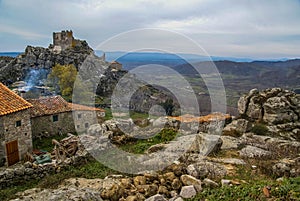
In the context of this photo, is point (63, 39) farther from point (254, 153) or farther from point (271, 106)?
point (254, 153)

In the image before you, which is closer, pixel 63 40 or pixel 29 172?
pixel 29 172

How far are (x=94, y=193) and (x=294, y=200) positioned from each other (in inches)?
270

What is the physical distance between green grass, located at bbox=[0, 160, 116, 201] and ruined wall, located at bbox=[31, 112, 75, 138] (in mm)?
12716

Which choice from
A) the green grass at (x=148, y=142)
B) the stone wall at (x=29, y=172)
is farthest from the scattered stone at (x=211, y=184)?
the stone wall at (x=29, y=172)

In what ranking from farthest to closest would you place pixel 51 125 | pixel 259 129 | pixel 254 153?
1. pixel 51 125
2. pixel 259 129
3. pixel 254 153

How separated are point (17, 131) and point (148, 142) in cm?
A: 970

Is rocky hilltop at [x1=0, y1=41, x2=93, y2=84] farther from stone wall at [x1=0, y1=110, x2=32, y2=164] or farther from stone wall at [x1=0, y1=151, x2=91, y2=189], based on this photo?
stone wall at [x1=0, y1=151, x2=91, y2=189]

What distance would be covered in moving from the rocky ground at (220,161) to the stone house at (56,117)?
5802 mm

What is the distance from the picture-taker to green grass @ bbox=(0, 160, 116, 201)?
12328mm

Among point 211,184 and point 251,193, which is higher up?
point 251,193

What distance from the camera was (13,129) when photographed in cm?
1903

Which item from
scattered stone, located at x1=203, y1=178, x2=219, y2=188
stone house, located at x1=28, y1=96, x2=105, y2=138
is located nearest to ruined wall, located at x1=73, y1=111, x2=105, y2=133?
stone house, located at x1=28, y1=96, x2=105, y2=138

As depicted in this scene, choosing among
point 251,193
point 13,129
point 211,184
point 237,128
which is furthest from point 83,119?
point 251,193

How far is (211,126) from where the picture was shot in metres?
25.0
